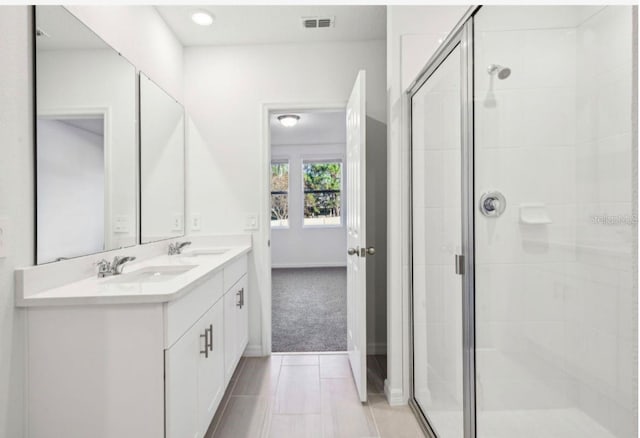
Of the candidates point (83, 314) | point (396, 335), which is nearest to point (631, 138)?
point (396, 335)

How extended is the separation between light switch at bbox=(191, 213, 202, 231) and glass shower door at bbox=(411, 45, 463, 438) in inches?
68.0

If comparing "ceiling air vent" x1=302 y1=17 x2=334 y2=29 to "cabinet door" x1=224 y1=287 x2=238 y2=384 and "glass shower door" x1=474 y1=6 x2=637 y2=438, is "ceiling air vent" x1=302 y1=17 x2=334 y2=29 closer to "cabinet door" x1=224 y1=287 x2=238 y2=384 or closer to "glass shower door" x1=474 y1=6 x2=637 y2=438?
"glass shower door" x1=474 y1=6 x2=637 y2=438

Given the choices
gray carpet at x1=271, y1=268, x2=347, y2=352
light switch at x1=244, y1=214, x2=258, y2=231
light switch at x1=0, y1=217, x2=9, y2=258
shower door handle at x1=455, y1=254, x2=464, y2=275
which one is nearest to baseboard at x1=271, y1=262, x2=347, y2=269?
gray carpet at x1=271, y1=268, x2=347, y2=352

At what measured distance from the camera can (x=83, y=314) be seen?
4.07ft

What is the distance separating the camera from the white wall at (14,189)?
117 cm

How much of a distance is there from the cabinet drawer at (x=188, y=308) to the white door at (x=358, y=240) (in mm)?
845

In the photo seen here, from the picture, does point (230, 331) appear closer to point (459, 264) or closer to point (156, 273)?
point (156, 273)

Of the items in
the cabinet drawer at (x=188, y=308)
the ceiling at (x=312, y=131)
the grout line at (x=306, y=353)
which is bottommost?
the grout line at (x=306, y=353)

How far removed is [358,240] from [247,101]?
154 cm

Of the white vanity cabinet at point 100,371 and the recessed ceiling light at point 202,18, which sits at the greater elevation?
the recessed ceiling light at point 202,18

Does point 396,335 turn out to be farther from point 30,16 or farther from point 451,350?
point 30,16

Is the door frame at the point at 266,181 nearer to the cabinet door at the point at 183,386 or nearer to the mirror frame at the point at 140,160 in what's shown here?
the mirror frame at the point at 140,160

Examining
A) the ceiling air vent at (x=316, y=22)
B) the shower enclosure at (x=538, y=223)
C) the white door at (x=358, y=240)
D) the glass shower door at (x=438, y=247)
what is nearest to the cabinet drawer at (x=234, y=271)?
the white door at (x=358, y=240)

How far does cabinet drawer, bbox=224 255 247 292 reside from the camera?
6.89 feet
